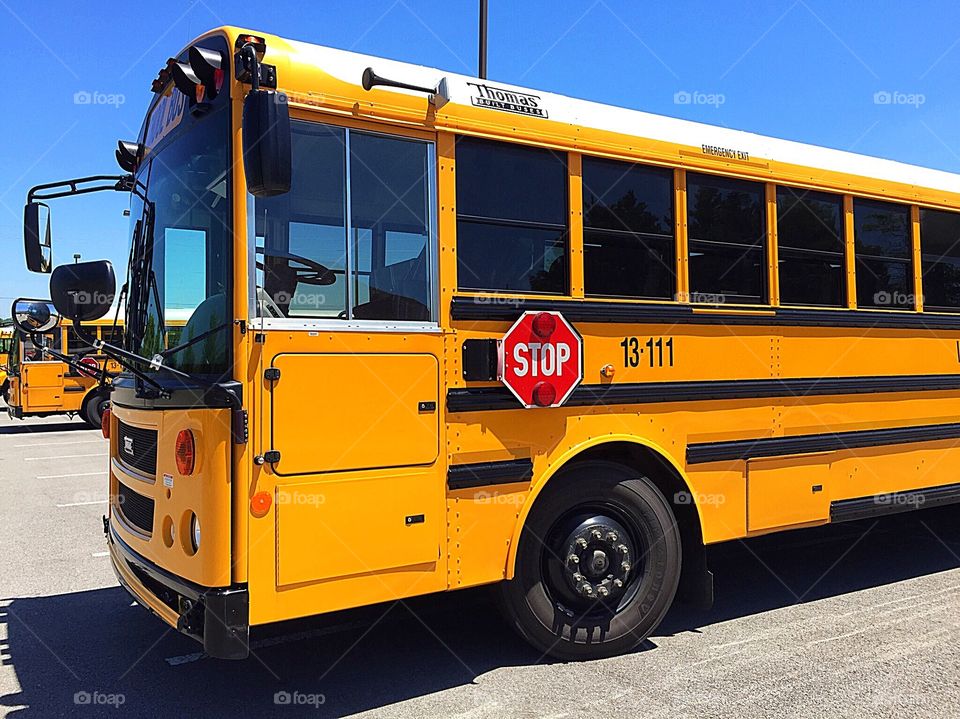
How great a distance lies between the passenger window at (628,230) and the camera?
4070mm

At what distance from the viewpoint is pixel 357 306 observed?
3393mm

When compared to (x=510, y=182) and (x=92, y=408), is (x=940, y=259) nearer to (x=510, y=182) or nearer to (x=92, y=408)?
(x=510, y=182)

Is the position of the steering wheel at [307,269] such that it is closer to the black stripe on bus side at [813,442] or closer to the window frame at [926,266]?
the black stripe on bus side at [813,442]

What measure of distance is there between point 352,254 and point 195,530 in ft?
4.20

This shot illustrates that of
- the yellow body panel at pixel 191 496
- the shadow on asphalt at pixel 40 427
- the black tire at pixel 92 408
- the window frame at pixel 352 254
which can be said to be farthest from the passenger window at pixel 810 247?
the shadow on asphalt at pixel 40 427

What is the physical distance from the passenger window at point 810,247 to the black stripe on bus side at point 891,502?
4.01 ft

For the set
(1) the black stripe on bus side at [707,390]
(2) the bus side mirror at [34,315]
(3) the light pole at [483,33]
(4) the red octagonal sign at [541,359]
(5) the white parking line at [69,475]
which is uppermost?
(3) the light pole at [483,33]

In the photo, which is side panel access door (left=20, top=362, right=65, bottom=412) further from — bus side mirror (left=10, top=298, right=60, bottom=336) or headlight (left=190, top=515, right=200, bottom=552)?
headlight (left=190, top=515, right=200, bottom=552)

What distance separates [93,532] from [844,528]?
647cm

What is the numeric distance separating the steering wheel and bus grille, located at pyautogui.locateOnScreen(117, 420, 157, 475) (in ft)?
3.17

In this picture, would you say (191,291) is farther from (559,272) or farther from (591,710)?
(591,710)

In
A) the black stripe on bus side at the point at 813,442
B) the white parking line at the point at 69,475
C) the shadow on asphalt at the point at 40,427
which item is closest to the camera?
the black stripe on bus side at the point at 813,442

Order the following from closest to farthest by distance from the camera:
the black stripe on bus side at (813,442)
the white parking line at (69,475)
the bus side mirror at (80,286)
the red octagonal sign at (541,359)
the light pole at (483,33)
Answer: the bus side mirror at (80,286) → the red octagonal sign at (541,359) → the black stripe on bus side at (813,442) → the white parking line at (69,475) → the light pole at (483,33)

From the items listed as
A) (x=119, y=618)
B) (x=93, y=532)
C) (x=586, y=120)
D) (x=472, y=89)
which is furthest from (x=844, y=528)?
(x=93, y=532)
